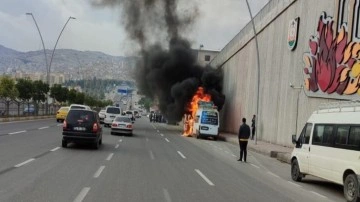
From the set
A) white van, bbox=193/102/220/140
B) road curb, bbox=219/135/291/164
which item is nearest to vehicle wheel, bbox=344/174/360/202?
road curb, bbox=219/135/291/164

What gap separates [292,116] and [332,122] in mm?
16075

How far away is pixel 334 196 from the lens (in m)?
12.4

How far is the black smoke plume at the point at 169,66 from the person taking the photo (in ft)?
169

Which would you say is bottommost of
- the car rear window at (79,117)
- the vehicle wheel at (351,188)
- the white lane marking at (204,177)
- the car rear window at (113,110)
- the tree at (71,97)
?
the white lane marking at (204,177)

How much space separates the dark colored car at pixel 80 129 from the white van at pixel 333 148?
9186 millimetres

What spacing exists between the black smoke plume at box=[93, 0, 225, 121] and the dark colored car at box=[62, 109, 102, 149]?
29.5m

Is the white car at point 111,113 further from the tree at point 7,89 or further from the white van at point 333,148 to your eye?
the white van at point 333,148

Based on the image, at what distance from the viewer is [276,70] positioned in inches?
1348

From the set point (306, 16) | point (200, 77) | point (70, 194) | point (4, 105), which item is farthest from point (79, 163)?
point (200, 77)

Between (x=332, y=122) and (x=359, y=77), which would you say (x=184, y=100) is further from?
(x=332, y=122)

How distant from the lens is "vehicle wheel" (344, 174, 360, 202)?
433 inches

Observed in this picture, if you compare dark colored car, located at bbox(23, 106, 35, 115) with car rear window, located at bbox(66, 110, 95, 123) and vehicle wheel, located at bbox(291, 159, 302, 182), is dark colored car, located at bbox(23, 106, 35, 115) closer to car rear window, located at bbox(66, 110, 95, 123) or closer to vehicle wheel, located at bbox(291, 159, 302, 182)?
car rear window, located at bbox(66, 110, 95, 123)

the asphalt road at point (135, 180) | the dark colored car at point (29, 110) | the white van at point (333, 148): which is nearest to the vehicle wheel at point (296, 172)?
the white van at point (333, 148)

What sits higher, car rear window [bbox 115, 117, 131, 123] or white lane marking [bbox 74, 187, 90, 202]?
car rear window [bbox 115, 117, 131, 123]
